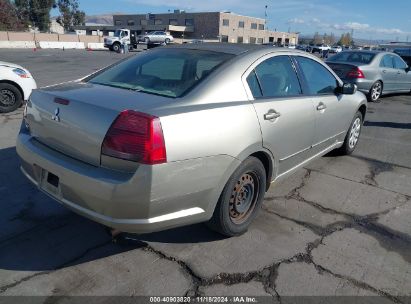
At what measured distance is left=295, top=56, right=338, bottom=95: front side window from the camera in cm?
420

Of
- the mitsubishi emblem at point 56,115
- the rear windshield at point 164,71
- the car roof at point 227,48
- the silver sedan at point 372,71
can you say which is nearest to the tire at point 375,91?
the silver sedan at point 372,71

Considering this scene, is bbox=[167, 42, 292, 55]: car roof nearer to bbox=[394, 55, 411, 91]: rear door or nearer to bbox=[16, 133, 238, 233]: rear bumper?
bbox=[16, 133, 238, 233]: rear bumper

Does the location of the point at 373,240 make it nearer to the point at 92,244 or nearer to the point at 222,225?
the point at 222,225

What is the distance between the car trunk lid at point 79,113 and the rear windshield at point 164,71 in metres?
0.20

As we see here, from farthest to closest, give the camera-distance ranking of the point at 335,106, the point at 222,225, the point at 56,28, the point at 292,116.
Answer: the point at 56,28 → the point at 335,106 → the point at 292,116 → the point at 222,225

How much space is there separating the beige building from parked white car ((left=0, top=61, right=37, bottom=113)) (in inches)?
3125

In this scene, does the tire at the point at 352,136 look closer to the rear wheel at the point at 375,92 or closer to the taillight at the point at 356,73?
the taillight at the point at 356,73

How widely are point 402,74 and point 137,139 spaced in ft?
39.5

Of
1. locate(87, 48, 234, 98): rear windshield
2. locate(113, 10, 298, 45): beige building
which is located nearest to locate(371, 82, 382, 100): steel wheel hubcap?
locate(87, 48, 234, 98): rear windshield

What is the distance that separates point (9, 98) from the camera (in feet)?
24.6

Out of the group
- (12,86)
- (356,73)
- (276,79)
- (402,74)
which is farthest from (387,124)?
(12,86)

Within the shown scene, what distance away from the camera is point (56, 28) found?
10600cm

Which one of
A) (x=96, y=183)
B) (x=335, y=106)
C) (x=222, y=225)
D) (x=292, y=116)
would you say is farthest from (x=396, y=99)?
(x=96, y=183)

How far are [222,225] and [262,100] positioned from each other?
3.83 feet
